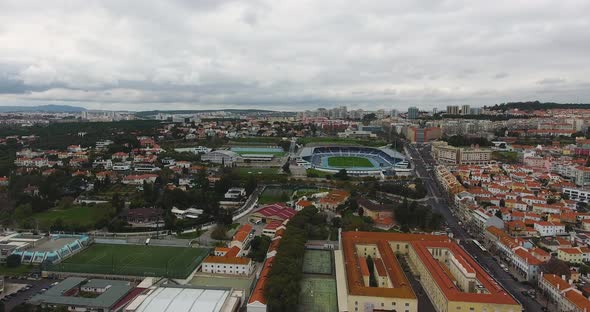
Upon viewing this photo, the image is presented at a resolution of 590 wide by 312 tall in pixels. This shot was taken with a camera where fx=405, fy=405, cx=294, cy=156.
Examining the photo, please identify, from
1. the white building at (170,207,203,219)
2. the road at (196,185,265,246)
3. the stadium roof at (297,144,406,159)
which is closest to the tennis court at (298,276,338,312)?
the road at (196,185,265,246)

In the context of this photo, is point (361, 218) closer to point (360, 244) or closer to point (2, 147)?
point (360, 244)

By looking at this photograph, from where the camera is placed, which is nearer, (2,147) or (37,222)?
(37,222)

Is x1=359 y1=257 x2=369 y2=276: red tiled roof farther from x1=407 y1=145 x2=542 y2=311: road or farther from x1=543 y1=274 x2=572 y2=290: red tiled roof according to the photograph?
x1=543 y1=274 x2=572 y2=290: red tiled roof

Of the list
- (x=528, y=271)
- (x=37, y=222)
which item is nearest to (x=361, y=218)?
(x=528, y=271)

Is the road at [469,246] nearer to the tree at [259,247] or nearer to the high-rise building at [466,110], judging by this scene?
the tree at [259,247]

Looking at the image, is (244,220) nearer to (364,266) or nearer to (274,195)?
(274,195)
